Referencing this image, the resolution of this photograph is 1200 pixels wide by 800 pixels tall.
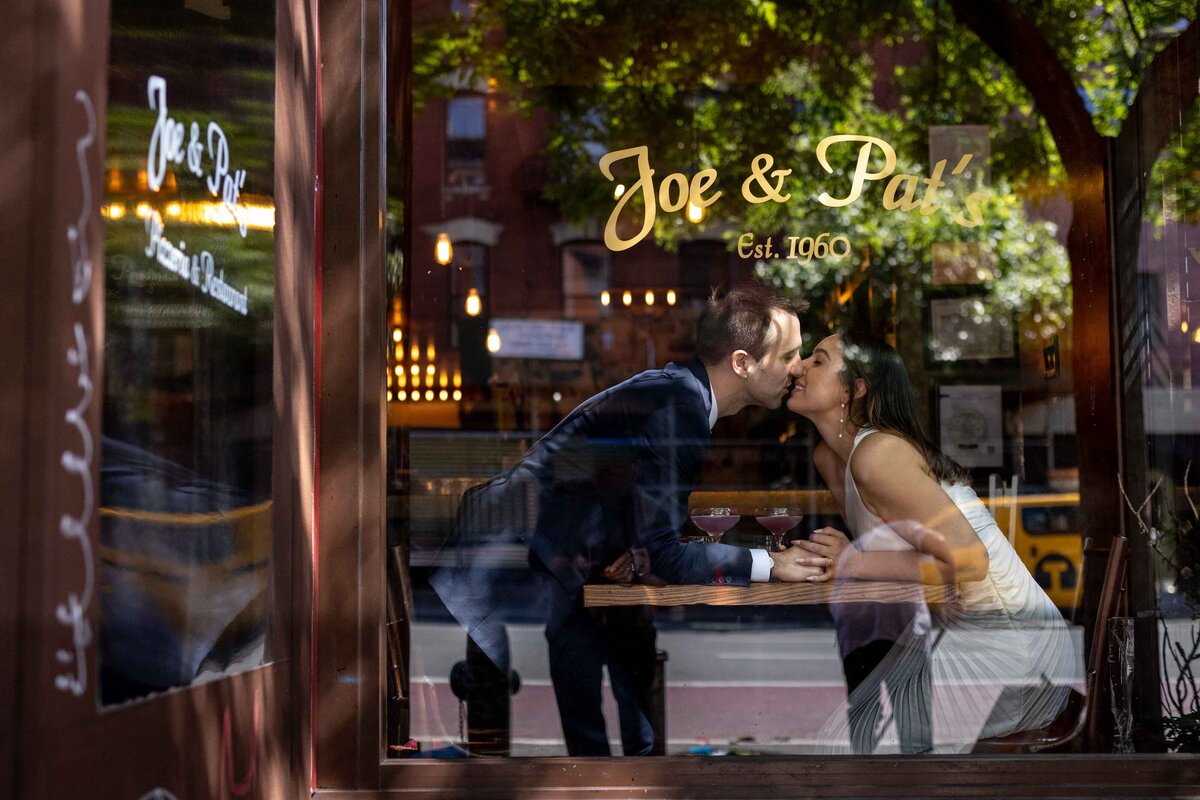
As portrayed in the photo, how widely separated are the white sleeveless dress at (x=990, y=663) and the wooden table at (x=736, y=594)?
331 mm

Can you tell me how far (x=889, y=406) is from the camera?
164 inches

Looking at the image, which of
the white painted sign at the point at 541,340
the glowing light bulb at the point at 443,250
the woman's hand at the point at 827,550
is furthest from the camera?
the white painted sign at the point at 541,340

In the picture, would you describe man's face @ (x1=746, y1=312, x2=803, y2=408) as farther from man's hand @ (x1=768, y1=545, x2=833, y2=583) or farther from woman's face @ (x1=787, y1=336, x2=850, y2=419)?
man's hand @ (x1=768, y1=545, x2=833, y2=583)

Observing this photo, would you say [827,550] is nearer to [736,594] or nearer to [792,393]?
[736,594]

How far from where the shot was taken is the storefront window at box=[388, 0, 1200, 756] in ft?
12.7

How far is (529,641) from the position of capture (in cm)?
573

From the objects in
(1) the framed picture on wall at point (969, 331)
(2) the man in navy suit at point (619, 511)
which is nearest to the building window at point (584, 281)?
(1) the framed picture on wall at point (969, 331)

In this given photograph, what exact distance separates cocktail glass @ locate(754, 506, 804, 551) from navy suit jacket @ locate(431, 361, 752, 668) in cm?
32

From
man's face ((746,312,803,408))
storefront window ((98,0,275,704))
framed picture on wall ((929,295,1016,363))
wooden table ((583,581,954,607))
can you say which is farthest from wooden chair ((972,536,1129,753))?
storefront window ((98,0,275,704))

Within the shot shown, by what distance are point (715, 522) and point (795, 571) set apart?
1.41ft

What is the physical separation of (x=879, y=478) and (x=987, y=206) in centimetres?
198

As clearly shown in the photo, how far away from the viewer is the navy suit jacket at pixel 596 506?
406cm

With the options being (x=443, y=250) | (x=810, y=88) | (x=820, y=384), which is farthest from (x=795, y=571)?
(x=443, y=250)

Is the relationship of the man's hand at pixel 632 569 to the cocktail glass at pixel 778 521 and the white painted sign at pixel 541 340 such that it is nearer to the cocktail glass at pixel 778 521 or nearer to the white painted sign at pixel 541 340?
the cocktail glass at pixel 778 521
